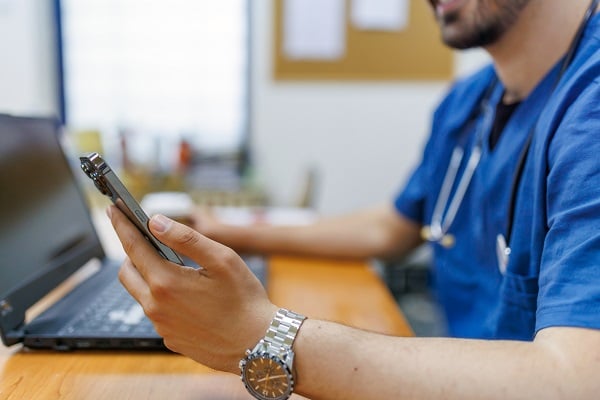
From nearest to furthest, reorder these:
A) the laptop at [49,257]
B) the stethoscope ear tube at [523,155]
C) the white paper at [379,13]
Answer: the laptop at [49,257]
the stethoscope ear tube at [523,155]
the white paper at [379,13]

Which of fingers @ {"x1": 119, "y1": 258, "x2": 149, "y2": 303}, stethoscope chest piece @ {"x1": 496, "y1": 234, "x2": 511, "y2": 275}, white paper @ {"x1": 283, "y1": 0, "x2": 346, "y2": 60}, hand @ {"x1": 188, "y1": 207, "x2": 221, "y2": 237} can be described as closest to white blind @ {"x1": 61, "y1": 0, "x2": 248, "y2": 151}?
white paper @ {"x1": 283, "y1": 0, "x2": 346, "y2": 60}

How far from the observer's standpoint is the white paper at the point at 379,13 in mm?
2396

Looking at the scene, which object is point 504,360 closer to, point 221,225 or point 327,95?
point 221,225

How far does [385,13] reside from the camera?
2400mm

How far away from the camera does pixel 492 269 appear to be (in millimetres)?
899

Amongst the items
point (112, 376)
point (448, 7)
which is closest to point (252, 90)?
point (448, 7)

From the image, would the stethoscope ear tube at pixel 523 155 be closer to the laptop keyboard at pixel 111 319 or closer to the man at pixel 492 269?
the man at pixel 492 269

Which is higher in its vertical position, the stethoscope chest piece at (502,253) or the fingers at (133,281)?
the fingers at (133,281)

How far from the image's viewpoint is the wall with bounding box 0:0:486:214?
247 cm

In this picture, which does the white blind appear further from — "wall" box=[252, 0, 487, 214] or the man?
the man

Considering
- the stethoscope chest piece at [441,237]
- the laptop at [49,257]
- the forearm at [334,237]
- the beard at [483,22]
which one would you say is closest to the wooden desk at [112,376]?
the laptop at [49,257]

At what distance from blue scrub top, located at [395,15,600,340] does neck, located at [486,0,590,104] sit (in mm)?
44

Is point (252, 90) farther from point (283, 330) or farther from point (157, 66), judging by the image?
point (283, 330)

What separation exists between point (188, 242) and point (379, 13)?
2.15 m
